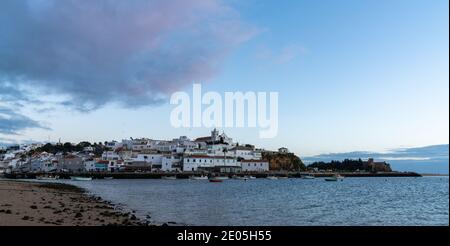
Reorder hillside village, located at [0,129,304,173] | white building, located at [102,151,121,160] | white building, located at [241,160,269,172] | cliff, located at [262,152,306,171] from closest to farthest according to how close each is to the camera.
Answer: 1. hillside village, located at [0,129,304,173]
2. white building, located at [102,151,121,160]
3. white building, located at [241,160,269,172]
4. cliff, located at [262,152,306,171]

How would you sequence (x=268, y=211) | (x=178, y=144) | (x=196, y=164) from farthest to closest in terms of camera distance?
(x=178, y=144) < (x=196, y=164) < (x=268, y=211)

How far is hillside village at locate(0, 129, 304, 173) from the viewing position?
4392 inches

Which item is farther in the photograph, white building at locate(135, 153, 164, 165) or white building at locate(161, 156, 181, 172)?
white building at locate(135, 153, 164, 165)

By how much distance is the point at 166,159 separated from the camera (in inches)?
4454

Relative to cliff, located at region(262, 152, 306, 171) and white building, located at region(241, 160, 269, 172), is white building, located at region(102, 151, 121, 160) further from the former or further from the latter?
cliff, located at region(262, 152, 306, 171)

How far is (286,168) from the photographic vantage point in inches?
5507

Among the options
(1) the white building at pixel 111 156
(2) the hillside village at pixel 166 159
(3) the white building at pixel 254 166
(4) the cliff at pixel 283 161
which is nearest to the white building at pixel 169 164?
(2) the hillside village at pixel 166 159

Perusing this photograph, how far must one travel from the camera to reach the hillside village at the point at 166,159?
111562mm

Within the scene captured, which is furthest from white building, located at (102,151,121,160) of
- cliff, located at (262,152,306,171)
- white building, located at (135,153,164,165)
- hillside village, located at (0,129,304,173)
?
cliff, located at (262,152,306,171)

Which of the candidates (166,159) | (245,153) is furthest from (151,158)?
(245,153)
